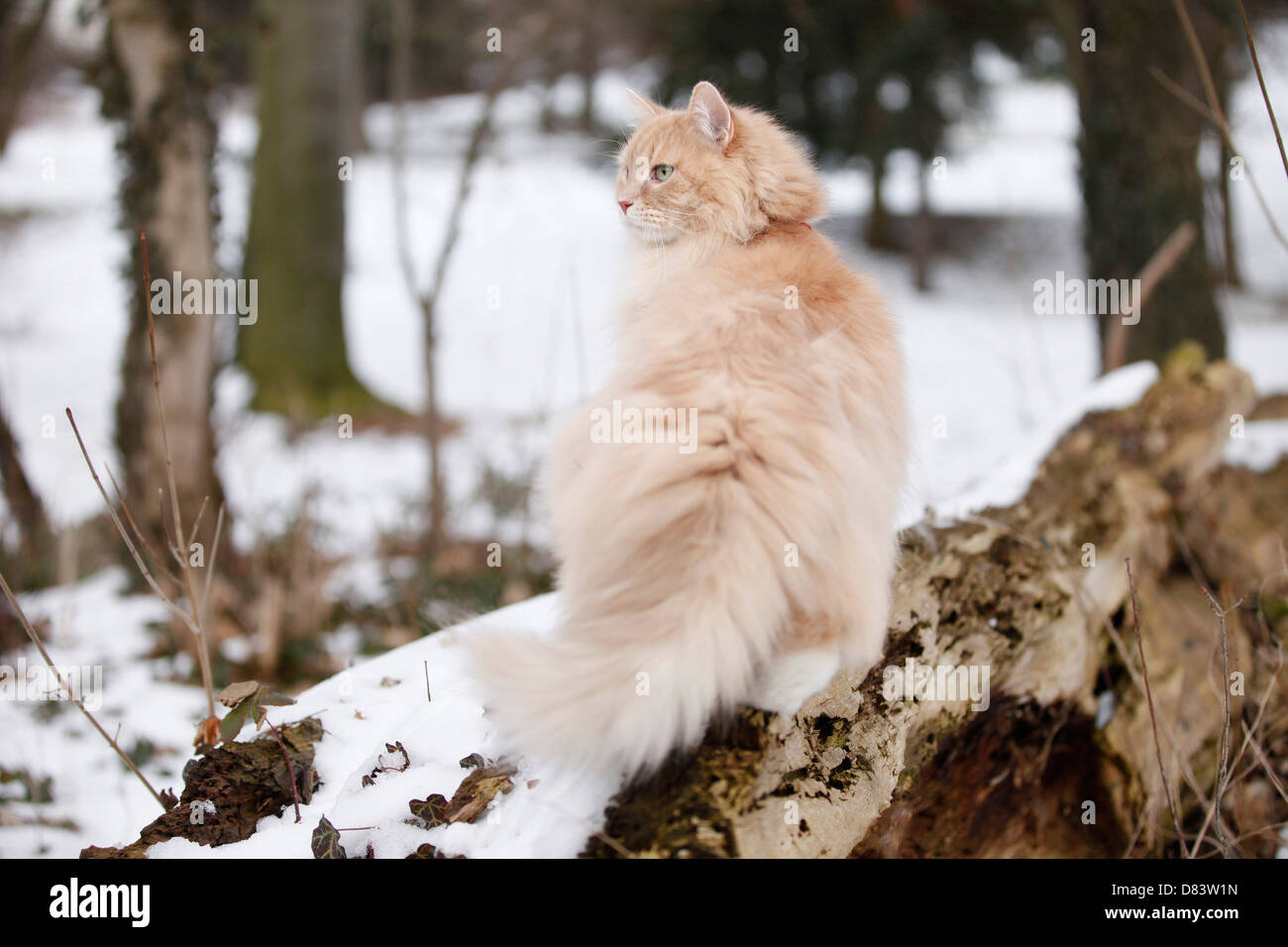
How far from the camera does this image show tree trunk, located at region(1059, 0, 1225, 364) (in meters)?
5.27

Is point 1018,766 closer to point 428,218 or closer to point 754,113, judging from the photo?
point 754,113

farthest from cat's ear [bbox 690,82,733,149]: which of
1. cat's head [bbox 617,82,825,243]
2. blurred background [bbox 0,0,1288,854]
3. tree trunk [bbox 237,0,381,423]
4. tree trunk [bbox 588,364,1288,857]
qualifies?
tree trunk [bbox 237,0,381,423]

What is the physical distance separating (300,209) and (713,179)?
24.5 ft

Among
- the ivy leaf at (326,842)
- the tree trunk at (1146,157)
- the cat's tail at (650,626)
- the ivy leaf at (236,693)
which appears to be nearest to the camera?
the cat's tail at (650,626)

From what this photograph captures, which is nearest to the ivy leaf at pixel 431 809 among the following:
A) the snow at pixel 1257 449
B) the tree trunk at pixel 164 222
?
the tree trunk at pixel 164 222

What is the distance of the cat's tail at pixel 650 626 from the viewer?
1683 millimetres

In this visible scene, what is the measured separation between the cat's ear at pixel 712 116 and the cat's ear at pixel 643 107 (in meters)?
0.39

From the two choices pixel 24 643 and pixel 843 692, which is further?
pixel 24 643

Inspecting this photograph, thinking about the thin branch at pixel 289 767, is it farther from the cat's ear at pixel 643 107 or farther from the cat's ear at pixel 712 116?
the cat's ear at pixel 643 107

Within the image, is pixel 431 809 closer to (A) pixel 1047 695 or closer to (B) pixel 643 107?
(A) pixel 1047 695

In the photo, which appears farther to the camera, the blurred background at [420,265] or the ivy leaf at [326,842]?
the blurred background at [420,265]
